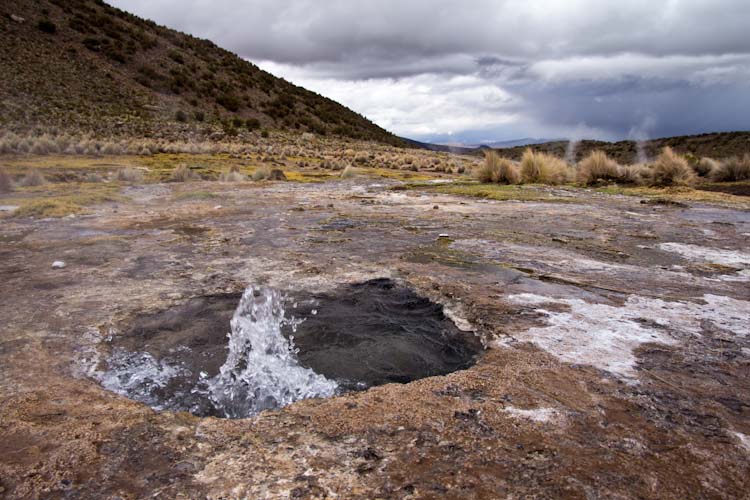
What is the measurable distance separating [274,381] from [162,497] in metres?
1.07

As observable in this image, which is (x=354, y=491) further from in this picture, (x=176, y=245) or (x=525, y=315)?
(x=176, y=245)

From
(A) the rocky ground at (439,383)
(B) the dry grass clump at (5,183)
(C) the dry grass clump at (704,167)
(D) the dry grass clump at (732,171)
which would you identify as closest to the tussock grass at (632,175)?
(D) the dry grass clump at (732,171)

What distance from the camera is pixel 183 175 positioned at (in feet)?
39.0

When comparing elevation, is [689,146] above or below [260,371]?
above

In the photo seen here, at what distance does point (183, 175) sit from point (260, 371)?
34.0 feet

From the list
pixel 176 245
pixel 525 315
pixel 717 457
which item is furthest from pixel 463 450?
pixel 176 245

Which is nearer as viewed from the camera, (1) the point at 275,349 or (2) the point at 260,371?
(2) the point at 260,371

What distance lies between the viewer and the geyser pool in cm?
241

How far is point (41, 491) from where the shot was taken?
4.94 feet

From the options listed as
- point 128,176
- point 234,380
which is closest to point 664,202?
point 234,380

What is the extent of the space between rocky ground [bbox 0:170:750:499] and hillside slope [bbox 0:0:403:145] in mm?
17610

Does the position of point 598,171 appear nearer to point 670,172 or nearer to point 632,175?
point 632,175

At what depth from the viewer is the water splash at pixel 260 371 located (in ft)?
7.75

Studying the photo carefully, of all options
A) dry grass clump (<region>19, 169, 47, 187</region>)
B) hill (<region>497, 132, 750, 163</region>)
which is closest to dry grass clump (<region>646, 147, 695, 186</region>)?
hill (<region>497, 132, 750, 163</region>)
